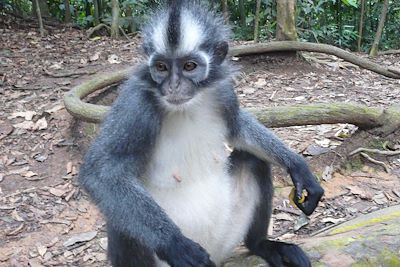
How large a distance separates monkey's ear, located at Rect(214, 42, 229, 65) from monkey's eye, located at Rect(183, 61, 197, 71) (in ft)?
0.71

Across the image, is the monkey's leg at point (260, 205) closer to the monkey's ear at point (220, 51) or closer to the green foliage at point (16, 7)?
the monkey's ear at point (220, 51)

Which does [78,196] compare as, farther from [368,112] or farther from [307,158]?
[368,112]

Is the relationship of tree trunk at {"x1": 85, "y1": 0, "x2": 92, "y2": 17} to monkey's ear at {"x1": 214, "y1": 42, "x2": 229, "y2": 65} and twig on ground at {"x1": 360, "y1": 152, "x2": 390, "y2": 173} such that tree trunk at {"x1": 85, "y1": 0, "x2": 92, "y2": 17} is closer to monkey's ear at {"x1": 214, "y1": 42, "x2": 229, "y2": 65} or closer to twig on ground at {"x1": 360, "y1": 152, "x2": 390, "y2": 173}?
twig on ground at {"x1": 360, "y1": 152, "x2": 390, "y2": 173}

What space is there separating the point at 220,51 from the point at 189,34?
0.81ft

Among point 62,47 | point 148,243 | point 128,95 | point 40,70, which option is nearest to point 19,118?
point 40,70

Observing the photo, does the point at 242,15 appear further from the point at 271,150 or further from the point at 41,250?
the point at 271,150

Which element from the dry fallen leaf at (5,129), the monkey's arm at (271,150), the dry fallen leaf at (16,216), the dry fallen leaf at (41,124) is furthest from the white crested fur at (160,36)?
the dry fallen leaf at (5,129)

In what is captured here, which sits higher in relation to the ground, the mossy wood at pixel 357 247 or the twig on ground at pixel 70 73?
the mossy wood at pixel 357 247

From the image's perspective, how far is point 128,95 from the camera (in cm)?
255

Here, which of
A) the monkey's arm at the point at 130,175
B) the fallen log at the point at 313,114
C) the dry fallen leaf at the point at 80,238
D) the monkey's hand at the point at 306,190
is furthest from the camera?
the fallen log at the point at 313,114

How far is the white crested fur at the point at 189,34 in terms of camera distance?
2.40 m

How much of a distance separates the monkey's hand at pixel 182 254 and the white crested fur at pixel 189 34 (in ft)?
2.56

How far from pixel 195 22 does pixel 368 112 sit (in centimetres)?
239

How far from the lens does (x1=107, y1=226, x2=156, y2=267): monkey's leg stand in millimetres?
2432
